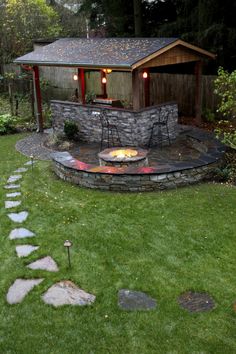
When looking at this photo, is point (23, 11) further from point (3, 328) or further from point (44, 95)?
point (3, 328)

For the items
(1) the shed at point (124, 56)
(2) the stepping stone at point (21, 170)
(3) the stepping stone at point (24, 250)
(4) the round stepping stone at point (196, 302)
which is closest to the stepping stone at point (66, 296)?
(3) the stepping stone at point (24, 250)

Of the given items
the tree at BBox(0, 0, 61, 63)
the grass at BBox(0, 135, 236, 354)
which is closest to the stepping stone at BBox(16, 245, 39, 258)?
the grass at BBox(0, 135, 236, 354)

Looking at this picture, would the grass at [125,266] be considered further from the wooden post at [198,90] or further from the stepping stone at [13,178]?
the wooden post at [198,90]

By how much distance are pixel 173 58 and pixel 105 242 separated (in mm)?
6854

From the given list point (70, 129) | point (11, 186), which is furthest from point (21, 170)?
point (70, 129)

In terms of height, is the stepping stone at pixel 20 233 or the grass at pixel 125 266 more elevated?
the stepping stone at pixel 20 233

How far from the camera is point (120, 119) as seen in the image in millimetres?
11609

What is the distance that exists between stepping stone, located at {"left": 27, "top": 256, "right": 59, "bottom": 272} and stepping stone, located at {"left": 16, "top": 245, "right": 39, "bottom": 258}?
0.32 metres

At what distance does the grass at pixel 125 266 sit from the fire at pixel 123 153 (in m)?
1.26

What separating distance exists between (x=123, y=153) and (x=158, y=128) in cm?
235

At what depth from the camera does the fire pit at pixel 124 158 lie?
9602mm

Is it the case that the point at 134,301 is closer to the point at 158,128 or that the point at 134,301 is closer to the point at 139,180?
the point at 139,180

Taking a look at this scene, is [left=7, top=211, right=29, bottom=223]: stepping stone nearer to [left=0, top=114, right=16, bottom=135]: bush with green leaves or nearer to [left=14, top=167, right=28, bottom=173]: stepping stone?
[left=14, top=167, right=28, bottom=173]: stepping stone

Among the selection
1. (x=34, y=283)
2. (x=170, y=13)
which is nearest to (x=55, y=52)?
A: (x=170, y=13)
